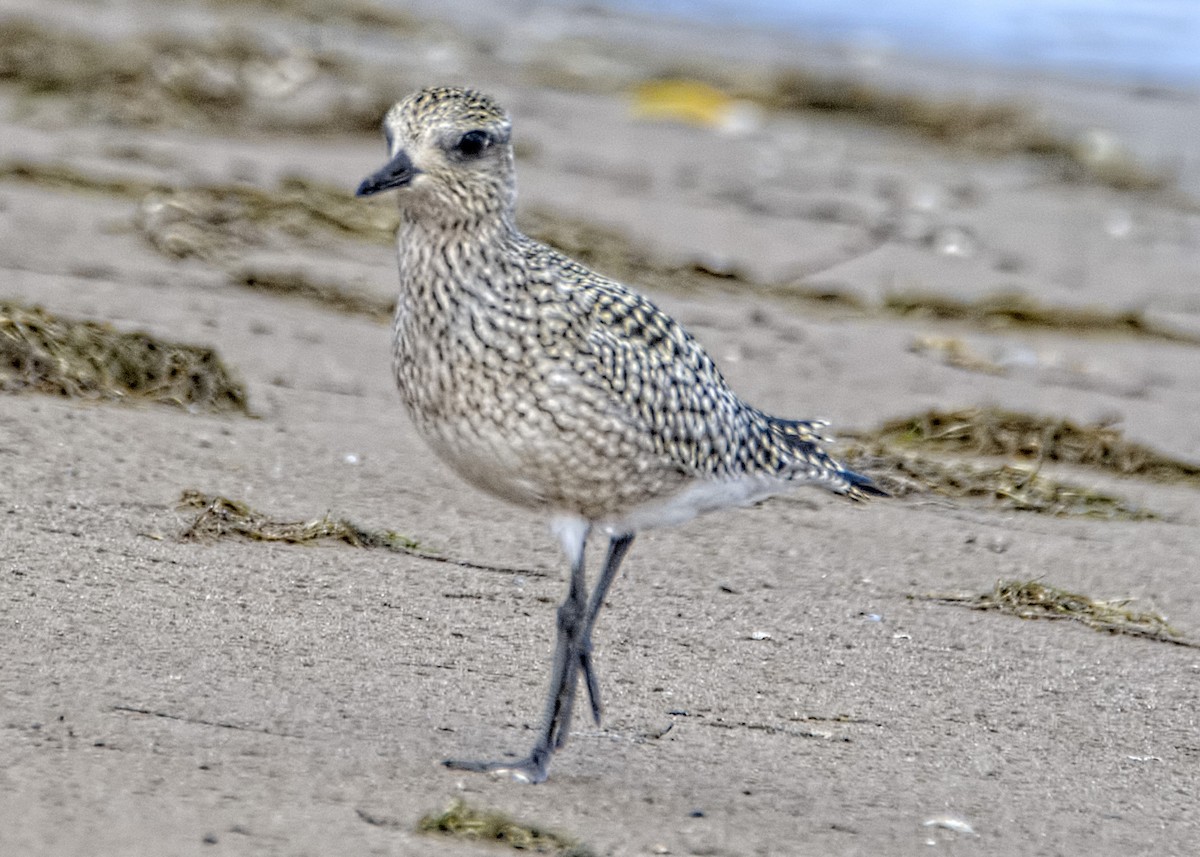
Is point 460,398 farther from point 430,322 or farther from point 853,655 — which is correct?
point 853,655

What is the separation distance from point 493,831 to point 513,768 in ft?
1.39

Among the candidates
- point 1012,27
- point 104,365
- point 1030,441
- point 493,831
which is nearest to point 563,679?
point 493,831

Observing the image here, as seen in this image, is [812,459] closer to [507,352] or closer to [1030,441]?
[507,352]

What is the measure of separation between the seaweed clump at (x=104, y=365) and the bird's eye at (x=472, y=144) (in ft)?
8.17

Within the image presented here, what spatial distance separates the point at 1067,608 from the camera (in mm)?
5738

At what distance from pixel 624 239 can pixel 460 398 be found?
5205 mm

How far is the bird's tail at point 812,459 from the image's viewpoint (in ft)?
16.4

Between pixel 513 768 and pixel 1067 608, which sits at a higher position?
pixel 1067 608

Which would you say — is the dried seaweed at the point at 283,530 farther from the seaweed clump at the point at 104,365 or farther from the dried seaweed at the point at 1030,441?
the dried seaweed at the point at 1030,441

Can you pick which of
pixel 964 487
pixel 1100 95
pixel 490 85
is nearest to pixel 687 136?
pixel 490 85

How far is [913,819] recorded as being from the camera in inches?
167

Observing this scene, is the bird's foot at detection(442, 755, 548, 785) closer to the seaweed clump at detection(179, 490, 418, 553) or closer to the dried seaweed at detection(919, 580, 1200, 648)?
the seaweed clump at detection(179, 490, 418, 553)

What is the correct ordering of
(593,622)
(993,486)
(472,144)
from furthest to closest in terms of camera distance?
(993,486) → (593,622) → (472,144)

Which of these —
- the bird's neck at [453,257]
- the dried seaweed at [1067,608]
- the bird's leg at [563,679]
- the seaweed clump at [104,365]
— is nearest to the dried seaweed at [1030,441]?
the dried seaweed at [1067,608]
